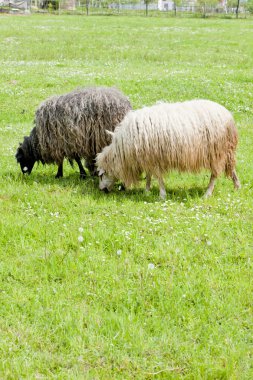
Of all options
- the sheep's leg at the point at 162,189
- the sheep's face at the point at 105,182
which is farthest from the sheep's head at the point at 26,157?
the sheep's leg at the point at 162,189

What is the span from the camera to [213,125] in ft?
23.4

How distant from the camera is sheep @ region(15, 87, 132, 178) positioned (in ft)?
27.1

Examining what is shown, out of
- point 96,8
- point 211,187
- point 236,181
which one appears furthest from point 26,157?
point 96,8

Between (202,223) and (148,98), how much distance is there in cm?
928

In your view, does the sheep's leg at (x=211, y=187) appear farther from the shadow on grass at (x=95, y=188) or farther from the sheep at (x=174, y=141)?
the shadow on grass at (x=95, y=188)

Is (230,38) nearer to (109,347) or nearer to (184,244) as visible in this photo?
(184,244)

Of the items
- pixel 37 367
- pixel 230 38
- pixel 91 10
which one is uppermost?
pixel 91 10

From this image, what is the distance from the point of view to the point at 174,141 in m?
7.00

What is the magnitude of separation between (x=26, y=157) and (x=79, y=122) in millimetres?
1479

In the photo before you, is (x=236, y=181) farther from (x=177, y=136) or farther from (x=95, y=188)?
(x=95, y=188)

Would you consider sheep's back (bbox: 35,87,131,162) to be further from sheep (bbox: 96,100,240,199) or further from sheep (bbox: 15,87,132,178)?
sheep (bbox: 96,100,240,199)

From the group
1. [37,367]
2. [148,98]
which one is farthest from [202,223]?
[148,98]

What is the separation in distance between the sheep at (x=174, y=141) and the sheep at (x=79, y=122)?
879mm

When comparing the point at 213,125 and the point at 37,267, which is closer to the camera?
the point at 37,267
